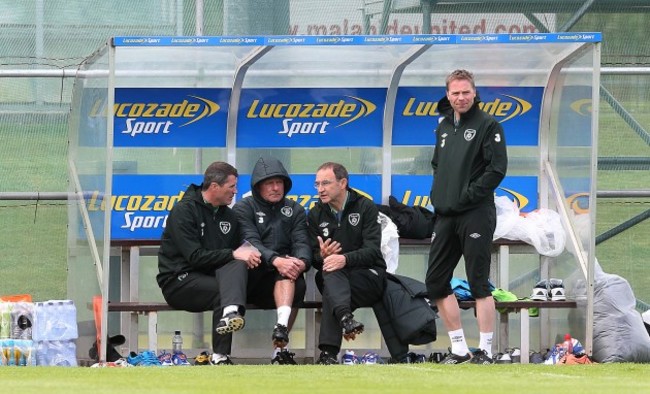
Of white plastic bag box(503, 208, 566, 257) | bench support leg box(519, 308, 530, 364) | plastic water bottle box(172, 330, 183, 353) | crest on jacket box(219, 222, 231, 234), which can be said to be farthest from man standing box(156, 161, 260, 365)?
white plastic bag box(503, 208, 566, 257)

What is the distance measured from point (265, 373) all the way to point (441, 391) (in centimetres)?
161

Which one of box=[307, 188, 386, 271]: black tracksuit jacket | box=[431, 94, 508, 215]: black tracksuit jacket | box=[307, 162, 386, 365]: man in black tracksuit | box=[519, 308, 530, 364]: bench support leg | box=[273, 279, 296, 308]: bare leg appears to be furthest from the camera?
box=[519, 308, 530, 364]: bench support leg

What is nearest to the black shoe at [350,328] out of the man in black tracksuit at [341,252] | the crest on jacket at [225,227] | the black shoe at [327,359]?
the man in black tracksuit at [341,252]

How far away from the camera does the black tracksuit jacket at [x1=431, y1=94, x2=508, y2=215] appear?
998 centimetres

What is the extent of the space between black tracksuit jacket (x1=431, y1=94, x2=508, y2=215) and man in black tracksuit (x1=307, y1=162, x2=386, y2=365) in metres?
0.76

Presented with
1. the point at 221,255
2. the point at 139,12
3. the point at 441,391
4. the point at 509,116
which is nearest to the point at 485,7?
the point at 509,116

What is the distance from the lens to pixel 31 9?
12742 millimetres

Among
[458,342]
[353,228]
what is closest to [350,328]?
[458,342]

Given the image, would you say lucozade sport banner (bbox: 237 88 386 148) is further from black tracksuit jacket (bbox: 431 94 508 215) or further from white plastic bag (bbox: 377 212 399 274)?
black tracksuit jacket (bbox: 431 94 508 215)

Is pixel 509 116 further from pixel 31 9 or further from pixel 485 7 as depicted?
pixel 31 9

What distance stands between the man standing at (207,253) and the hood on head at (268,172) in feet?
0.66

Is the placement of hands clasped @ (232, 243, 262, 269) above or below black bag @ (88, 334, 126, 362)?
above

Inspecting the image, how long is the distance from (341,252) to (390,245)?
64 centimetres

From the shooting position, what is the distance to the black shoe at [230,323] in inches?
403
